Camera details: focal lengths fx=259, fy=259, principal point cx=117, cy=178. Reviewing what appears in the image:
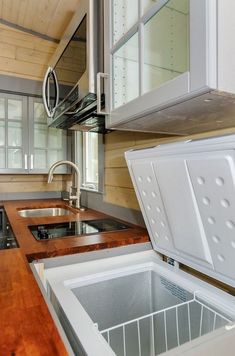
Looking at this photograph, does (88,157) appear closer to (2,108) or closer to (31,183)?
(31,183)

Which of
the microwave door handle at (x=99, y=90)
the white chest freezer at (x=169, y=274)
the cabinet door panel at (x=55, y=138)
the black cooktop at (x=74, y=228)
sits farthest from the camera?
the cabinet door panel at (x=55, y=138)

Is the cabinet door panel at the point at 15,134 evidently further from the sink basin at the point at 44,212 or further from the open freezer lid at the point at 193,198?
the open freezer lid at the point at 193,198

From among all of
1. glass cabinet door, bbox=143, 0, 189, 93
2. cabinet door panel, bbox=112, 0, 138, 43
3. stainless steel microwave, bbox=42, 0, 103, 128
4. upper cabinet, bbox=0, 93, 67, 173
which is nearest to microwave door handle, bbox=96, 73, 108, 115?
stainless steel microwave, bbox=42, 0, 103, 128

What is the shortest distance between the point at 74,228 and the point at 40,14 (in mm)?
1900

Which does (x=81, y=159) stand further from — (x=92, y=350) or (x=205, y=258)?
(x=92, y=350)

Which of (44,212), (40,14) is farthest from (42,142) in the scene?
(40,14)

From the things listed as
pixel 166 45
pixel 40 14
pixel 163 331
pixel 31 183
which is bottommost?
pixel 163 331

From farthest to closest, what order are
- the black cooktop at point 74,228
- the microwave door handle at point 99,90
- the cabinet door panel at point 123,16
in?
the black cooktop at point 74,228
the microwave door handle at point 99,90
the cabinet door panel at point 123,16

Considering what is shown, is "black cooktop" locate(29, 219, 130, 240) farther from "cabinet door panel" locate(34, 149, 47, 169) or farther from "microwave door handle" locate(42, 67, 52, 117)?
"cabinet door panel" locate(34, 149, 47, 169)

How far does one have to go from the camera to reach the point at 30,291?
70 centimetres

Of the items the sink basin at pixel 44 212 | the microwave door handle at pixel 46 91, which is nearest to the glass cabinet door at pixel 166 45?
the microwave door handle at pixel 46 91

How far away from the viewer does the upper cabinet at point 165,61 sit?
586mm

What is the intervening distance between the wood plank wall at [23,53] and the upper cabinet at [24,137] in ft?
0.96

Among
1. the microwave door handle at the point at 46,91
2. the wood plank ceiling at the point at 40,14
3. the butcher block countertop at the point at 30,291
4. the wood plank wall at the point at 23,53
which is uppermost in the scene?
the wood plank ceiling at the point at 40,14
